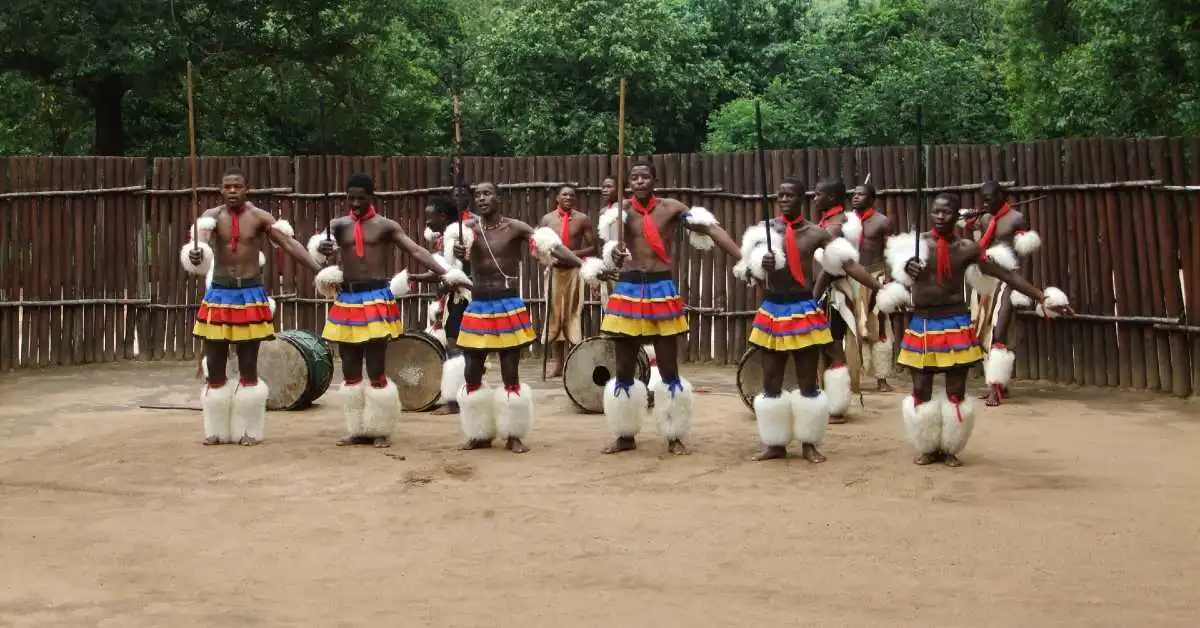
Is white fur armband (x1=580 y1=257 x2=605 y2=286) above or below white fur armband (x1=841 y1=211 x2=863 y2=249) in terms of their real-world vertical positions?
below

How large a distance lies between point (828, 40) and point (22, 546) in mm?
22961

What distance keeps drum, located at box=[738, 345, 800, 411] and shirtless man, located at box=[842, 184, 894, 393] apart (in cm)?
125

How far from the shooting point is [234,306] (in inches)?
360

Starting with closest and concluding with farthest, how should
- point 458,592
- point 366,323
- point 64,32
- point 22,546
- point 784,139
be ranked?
point 458,592, point 22,546, point 366,323, point 64,32, point 784,139

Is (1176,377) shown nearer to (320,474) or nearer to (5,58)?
(320,474)

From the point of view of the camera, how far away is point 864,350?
11.4 meters

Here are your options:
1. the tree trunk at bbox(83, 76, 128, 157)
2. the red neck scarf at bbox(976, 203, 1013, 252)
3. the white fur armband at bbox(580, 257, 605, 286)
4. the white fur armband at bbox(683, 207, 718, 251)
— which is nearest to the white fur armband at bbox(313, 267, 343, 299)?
the white fur armband at bbox(580, 257, 605, 286)

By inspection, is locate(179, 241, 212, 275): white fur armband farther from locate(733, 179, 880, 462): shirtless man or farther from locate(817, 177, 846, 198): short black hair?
locate(817, 177, 846, 198): short black hair

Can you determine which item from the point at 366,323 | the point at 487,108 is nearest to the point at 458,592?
the point at 366,323

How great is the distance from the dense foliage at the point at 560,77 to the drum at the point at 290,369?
10119 mm

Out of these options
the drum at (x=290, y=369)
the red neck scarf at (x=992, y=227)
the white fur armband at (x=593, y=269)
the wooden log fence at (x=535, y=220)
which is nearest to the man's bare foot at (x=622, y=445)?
the white fur armband at (x=593, y=269)

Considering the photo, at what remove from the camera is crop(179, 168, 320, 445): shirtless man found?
9141mm

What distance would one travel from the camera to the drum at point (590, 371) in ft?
34.2

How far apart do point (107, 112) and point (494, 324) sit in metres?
15.3
